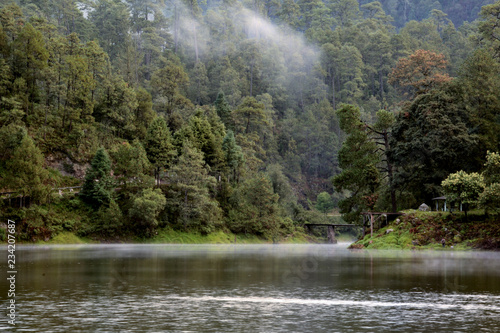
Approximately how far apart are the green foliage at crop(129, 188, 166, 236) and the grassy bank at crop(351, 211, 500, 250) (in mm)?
38925

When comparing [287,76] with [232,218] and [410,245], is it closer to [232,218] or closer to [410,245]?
[232,218]

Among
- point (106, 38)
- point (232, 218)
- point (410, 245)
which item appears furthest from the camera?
point (106, 38)

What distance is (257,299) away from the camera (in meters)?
27.2

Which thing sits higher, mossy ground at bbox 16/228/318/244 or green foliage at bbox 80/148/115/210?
green foliage at bbox 80/148/115/210

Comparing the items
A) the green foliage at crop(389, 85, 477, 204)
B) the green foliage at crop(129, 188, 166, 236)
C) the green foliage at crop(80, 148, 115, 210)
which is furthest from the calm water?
the green foliage at crop(80, 148, 115, 210)

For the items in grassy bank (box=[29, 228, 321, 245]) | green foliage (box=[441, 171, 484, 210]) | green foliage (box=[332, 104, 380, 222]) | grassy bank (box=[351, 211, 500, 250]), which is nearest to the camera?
green foliage (box=[441, 171, 484, 210])

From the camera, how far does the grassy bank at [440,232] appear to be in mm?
62281

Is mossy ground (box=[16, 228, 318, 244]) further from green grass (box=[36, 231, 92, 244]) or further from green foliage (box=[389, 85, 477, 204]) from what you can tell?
green foliage (box=[389, 85, 477, 204])

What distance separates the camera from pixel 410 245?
2601 inches

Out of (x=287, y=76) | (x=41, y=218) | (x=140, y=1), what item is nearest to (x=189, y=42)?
(x=140, y=1)

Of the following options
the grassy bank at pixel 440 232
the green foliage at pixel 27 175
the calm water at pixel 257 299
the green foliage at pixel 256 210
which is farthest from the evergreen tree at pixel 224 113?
the calm water at pixel 257 299

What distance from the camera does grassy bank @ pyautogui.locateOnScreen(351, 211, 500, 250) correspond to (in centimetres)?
6228

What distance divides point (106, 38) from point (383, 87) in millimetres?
98105

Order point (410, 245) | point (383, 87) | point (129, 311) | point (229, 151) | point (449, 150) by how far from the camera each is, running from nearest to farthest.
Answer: point (129, 311)
point (410, 245)
point (449, 150)
point (229, 151)
point (383, 87)
